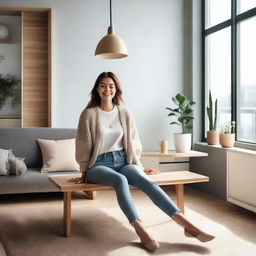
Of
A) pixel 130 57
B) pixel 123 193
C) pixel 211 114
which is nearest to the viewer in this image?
pixel 123 193

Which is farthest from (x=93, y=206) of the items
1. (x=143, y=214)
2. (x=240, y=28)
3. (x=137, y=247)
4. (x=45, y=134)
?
(x=240, y=28)

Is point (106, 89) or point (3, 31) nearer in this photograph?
point (106, 89)

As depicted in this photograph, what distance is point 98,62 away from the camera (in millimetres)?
5613

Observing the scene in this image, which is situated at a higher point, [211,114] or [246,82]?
[246,82]

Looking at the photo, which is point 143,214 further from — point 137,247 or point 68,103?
point 68,103

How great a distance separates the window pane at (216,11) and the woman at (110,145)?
2.08 meters

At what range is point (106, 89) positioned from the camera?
374cm

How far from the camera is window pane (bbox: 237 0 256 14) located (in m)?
4.66

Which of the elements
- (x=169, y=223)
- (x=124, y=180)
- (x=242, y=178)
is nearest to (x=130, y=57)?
(x=242, y=178)

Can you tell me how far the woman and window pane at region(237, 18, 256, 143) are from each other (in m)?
1.49

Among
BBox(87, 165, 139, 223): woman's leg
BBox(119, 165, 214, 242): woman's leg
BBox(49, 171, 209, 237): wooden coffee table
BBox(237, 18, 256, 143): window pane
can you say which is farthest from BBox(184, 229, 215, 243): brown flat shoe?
BBox(237, 18, 256, 143): window pane

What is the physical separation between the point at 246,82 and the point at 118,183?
219 cm

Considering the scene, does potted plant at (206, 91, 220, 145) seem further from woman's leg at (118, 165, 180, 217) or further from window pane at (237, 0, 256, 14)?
woman's leg at (118, 165, 180, 217)

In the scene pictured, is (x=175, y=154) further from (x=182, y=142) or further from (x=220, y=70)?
(x=220, y=70)
